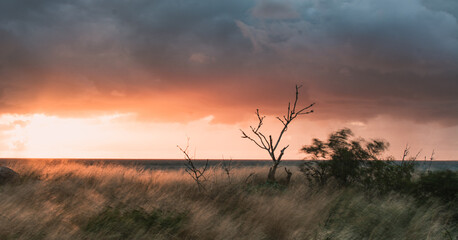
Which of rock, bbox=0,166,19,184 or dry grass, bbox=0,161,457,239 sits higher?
rock, bbox=0,166,19,184

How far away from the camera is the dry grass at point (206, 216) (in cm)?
710

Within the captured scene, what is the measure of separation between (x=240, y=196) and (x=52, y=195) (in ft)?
17.8

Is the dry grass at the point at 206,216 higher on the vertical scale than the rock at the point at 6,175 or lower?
lower

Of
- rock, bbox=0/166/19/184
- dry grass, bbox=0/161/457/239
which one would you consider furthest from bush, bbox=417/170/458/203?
rock, bbox=0/166/19/184

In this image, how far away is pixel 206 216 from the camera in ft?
26.0

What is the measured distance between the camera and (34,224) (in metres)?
7.15

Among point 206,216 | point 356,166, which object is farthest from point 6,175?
point 356,166

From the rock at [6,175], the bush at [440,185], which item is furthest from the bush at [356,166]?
the rock at [6,175]

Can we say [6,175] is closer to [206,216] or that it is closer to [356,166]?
[206,216]

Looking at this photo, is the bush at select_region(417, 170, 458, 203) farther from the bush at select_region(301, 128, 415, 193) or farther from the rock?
the rock

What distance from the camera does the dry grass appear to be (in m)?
7.10

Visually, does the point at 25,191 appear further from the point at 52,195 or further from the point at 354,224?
the point at 354,224

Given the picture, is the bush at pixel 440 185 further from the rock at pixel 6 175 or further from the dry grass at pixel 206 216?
the rock at pixel 6 175

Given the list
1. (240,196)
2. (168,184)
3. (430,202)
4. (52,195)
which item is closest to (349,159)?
(430,202)
